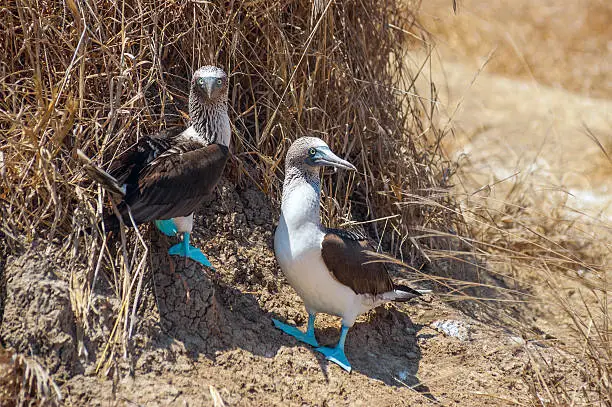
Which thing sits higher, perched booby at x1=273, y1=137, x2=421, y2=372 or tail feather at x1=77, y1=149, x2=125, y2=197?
tail feather at x1=77, y1=149, x2=125, y2=197

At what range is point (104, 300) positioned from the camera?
3885 millimetres

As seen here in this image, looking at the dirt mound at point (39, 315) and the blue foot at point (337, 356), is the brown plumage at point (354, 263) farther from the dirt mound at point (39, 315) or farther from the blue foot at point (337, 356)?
the dirt mound at point (39, 315)

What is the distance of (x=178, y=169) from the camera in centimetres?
397

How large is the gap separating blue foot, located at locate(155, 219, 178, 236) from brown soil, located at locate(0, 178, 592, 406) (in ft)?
0.27

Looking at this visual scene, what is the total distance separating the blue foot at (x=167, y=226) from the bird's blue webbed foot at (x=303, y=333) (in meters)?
0.75

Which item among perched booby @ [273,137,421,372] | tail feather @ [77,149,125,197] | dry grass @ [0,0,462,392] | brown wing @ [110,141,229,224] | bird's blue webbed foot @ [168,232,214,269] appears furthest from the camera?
bird's blue webbed foot @ [168,232,214,269]

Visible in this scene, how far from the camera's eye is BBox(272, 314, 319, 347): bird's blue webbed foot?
4277 millimetres

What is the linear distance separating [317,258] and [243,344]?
23.5 inches

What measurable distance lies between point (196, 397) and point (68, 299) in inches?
30.8

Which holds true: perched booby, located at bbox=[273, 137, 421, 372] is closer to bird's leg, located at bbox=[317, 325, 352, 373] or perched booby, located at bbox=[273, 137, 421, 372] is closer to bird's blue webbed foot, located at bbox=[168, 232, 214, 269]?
bird's leg, located at bbox=[317, 325, 352, 373]

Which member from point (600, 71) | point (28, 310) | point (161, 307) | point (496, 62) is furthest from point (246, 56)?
point (600, 71)

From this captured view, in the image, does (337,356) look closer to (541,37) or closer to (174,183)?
(174,183)

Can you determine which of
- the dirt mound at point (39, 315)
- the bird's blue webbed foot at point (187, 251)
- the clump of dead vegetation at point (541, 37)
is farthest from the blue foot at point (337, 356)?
the clump of dead vegetation at point (541, 37)

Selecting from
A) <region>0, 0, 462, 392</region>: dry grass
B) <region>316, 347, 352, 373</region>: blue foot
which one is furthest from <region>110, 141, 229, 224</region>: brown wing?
<region>316, 347, 352, 373</region>: blue foot
